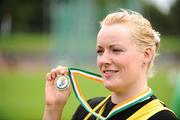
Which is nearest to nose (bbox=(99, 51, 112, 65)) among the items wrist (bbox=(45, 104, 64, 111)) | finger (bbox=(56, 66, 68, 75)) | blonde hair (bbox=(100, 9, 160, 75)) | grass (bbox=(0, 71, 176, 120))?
blonde hair (bbox=(100, 9, 160, 75))

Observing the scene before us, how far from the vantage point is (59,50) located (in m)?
30.8

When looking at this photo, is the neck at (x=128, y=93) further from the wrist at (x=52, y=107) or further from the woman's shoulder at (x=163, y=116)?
the wrist at (x=52, y=107)

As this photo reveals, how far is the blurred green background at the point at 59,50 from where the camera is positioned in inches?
634

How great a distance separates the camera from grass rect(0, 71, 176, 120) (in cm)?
1360

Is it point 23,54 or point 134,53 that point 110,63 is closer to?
point 134,53

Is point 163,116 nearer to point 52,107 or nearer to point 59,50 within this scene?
point 52,107

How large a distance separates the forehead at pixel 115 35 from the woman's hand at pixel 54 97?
43 centimetres

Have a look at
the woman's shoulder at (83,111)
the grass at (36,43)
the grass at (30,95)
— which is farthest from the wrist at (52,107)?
the grass at (36,43)

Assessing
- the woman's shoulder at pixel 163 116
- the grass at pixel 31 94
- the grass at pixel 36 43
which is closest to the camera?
the woman's shoulder at pixel 163 116

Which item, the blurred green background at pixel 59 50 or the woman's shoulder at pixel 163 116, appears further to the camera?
the blurred green background at pixel 59 50

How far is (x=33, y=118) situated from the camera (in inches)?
506

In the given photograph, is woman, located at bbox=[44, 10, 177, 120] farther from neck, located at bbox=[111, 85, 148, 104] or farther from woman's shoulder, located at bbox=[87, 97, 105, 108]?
woman's shoulder, located at bbox=[87, 97, 105, 108]

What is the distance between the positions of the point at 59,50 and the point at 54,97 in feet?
87.7

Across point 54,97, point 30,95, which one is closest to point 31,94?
point 30,95
